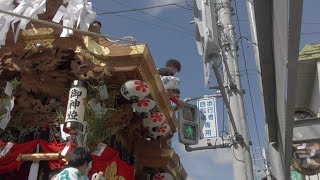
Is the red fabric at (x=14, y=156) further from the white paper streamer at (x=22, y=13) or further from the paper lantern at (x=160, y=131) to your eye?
the paper lantern at (x=160, y=131)

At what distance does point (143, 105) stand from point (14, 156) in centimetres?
274

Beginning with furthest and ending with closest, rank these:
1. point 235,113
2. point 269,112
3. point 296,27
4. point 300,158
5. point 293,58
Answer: point 300,158
point 235,113
point 269,112
point 293,58
point 296,27

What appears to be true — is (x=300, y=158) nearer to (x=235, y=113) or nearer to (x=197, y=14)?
(x=235, y=113)

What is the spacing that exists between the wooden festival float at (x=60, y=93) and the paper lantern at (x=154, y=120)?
3 centimetres

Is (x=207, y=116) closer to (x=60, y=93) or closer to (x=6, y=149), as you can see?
(x=60, y=93)

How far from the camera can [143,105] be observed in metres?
8.38

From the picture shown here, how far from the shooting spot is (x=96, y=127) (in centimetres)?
765

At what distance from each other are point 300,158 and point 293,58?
25.5 ft

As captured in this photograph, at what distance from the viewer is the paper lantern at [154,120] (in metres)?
8.89

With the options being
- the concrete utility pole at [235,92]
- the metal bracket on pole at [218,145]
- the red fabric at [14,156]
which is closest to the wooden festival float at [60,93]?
the red fabric at [14,156]

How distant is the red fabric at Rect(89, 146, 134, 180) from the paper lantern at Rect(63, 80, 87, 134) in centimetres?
82

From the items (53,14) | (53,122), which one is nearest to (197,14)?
(53,14)

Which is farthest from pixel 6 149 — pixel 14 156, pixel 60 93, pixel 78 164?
pixel 78 164

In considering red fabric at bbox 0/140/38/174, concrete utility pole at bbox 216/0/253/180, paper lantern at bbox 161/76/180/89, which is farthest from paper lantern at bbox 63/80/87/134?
concrete utility pole at bbox 216/0/253/180
